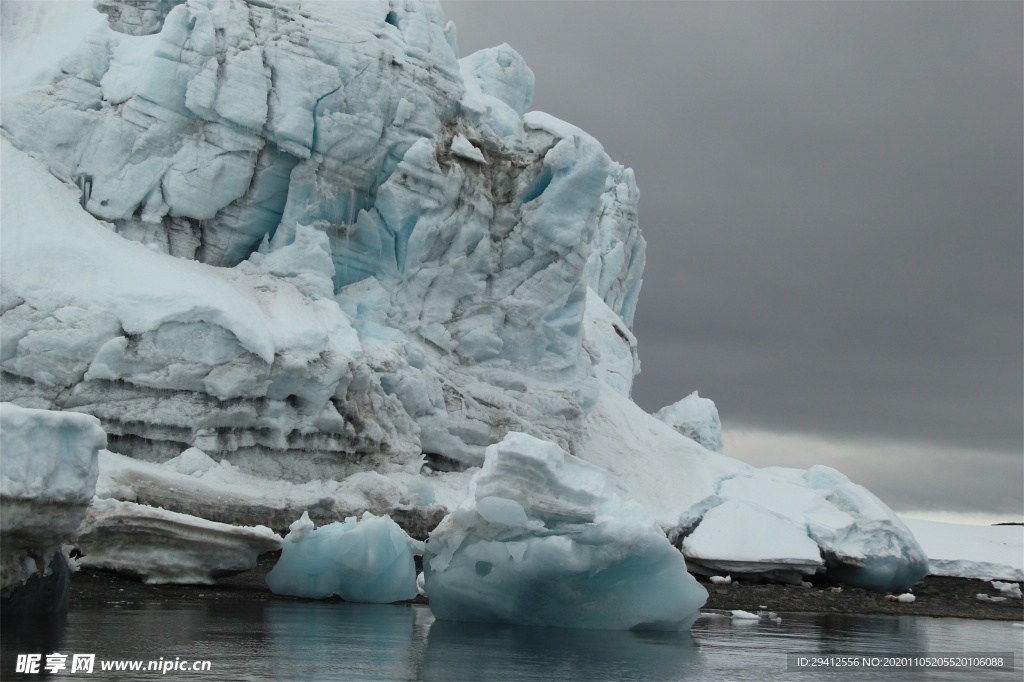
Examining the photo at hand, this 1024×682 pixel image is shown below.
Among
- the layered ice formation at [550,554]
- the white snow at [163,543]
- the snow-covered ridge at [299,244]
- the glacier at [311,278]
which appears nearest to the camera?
the layered ice formation at [550,554]

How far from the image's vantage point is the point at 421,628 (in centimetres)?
1202

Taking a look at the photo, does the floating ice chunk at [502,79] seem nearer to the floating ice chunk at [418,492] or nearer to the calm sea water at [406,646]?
the floating ice chunk at [418,492]

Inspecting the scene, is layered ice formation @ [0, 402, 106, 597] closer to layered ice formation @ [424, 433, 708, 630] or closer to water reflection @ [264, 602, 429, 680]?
water reflection @ [264, 602, 429, 680]

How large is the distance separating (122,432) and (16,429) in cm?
843

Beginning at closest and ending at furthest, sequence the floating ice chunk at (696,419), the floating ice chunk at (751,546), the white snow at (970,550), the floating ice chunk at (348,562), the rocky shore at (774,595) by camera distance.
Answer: the rocky shore at (774,595), the floating ice chunk at (348,562), the floating ice chunk at (751,546), the white snow at (970,550), the floating ice chunk at (696,419)

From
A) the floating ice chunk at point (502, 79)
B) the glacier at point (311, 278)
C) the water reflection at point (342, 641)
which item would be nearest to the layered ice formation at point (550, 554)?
the water reflection at point (342, 641)

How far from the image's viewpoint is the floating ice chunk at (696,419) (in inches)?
1382

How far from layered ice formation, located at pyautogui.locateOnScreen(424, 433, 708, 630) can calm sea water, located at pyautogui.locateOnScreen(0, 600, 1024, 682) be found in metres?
0.30

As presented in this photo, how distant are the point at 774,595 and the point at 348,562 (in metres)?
8.80

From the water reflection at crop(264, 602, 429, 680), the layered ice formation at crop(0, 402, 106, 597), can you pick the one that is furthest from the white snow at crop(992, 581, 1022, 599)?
the layered ice formation at crop(0, 402, 106, 597)

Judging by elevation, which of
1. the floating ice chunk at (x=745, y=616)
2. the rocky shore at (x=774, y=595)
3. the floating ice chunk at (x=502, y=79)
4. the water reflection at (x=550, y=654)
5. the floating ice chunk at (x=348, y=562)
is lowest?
the water reflection at (x=550, y=654)

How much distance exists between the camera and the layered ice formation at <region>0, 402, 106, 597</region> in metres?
8.85

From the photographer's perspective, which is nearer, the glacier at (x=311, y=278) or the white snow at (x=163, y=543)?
the white snow at (x=163, y=543)

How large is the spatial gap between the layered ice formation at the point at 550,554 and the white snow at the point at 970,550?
15929 mm
